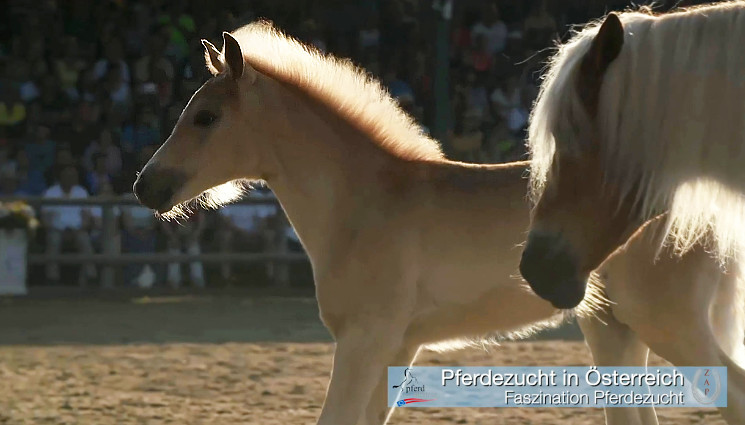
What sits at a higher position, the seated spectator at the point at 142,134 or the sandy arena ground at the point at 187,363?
the seated spectator at the point at 142,134

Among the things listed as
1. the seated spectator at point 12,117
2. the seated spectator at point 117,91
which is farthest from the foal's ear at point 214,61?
the seated spectator at point 12,117

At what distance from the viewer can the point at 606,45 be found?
7.72 feet

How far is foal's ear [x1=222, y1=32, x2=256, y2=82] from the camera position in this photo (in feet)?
14.1

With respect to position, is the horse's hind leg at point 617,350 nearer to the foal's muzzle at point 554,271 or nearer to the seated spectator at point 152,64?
the foal's muzzle at point 554,271

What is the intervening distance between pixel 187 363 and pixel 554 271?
5.08 m

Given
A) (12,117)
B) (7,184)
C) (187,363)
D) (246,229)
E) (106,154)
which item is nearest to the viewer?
(187,363)

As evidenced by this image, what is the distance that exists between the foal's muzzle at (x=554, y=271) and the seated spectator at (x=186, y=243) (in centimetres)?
935

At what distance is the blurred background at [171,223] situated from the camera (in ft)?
20.8

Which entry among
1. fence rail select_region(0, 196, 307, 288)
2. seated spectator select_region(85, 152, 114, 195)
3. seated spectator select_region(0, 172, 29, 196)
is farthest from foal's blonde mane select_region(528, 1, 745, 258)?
seated spectator select_region(0, 172, 29, 196)

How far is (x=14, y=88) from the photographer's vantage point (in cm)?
1303

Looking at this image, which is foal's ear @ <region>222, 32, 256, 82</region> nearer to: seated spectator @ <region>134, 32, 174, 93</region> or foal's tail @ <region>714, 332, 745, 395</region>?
foal's tail @ <region>714, 332, 745, 395</region>

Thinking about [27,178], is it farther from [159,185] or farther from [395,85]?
[159,185]

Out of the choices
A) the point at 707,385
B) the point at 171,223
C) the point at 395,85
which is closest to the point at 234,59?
the point at 707,385

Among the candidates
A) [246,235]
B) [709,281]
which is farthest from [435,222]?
[246,235]
